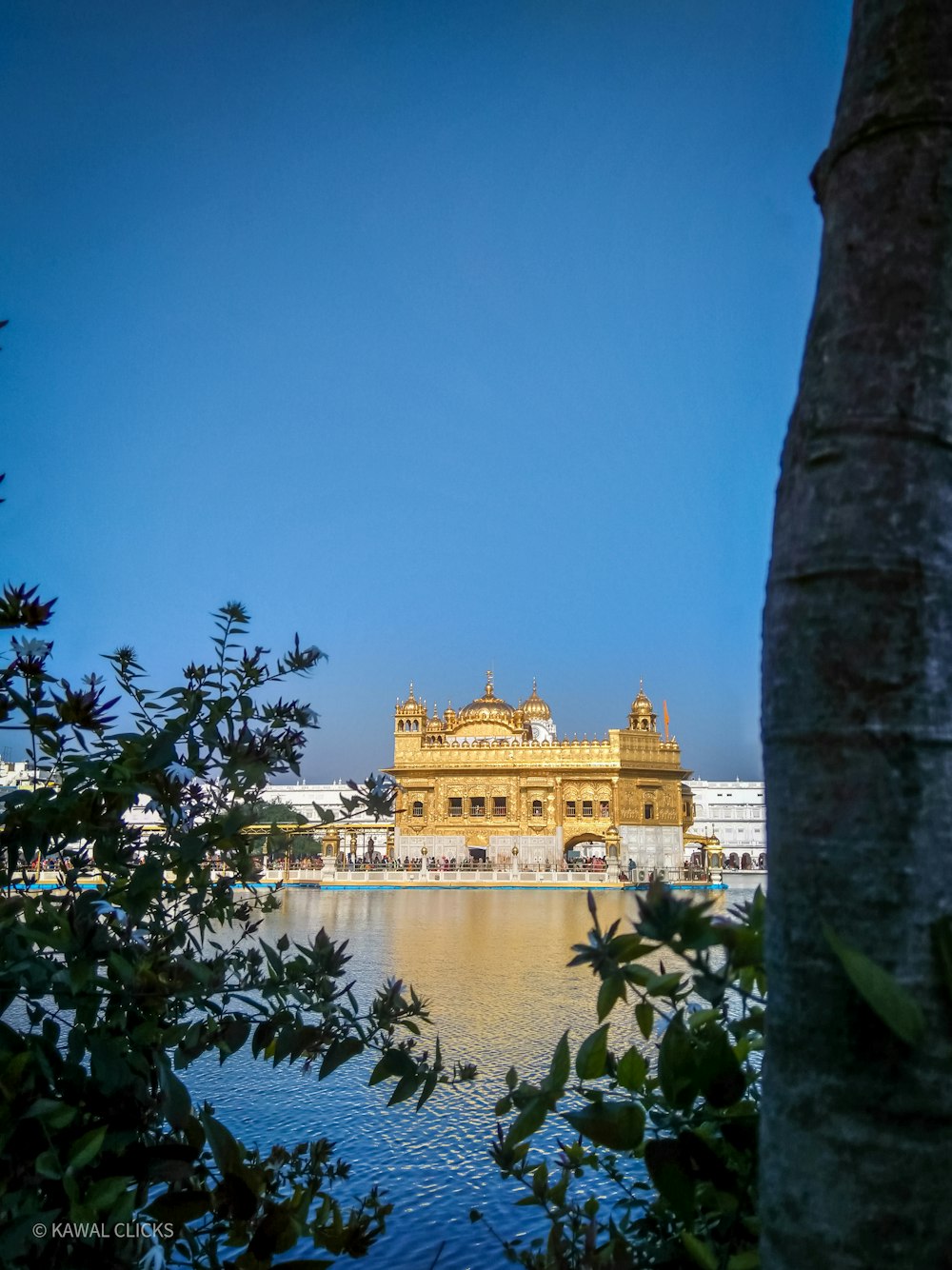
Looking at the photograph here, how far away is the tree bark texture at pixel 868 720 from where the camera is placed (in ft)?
1.71

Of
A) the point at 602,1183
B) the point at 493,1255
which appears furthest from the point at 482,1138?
the point at 493,1255

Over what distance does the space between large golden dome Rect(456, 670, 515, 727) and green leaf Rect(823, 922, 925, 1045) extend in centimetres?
3593

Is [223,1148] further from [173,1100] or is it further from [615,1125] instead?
[615,1125]

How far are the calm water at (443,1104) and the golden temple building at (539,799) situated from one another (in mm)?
24190

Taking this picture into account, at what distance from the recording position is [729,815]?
6050 centimetres

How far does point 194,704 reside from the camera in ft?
5.38

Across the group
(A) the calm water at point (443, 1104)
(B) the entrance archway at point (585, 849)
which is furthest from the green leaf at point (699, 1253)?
(B) the entrance archway at point (585, 849)

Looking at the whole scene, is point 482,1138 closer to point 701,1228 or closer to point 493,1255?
point 493,1255

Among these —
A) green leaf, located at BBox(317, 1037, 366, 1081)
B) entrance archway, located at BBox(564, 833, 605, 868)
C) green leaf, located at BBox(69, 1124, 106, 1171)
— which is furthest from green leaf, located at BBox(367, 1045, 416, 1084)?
entrance archway, located at BBox(564, 833, 605, 868)

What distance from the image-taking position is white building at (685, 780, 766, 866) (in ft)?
192

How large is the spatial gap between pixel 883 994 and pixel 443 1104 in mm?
4205

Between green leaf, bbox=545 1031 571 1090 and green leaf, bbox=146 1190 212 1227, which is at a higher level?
green leaf, bbox=545 1031 571 1090

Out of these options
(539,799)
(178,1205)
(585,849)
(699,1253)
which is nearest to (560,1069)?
(699,1253)

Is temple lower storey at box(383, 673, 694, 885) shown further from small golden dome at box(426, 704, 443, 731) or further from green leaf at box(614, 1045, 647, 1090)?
green leaf at box(614, 1045, 647, 1090)
